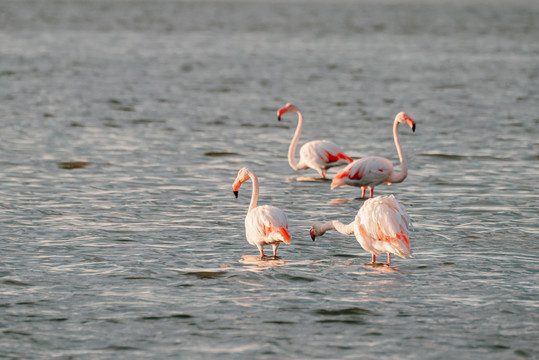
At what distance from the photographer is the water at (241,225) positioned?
7793mm

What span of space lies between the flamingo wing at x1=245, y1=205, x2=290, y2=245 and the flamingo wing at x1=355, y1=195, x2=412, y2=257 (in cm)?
82

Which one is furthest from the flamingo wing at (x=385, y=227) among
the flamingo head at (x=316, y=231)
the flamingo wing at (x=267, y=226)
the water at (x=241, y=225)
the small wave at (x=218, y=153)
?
the small wave at (x=218, y=153)

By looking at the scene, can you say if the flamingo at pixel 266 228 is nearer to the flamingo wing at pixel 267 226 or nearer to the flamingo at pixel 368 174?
the flamingo wing at pixel 267 226

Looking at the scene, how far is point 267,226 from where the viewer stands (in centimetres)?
984

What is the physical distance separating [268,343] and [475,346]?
1721 millimetres

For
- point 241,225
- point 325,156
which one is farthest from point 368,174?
point 241,225

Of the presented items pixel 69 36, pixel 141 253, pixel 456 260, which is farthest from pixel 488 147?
pixel 69 36

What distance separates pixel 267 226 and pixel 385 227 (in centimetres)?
129

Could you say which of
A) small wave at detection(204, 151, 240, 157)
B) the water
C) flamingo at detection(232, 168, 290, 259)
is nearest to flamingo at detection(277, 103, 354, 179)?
the water

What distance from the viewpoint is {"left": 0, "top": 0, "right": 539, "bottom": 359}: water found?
7.79 m

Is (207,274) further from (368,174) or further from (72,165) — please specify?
(72,165)

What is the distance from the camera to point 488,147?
18359 millimetres

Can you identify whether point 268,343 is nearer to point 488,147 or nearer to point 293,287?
point 293,287

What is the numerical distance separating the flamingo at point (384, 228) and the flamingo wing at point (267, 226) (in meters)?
0.81
